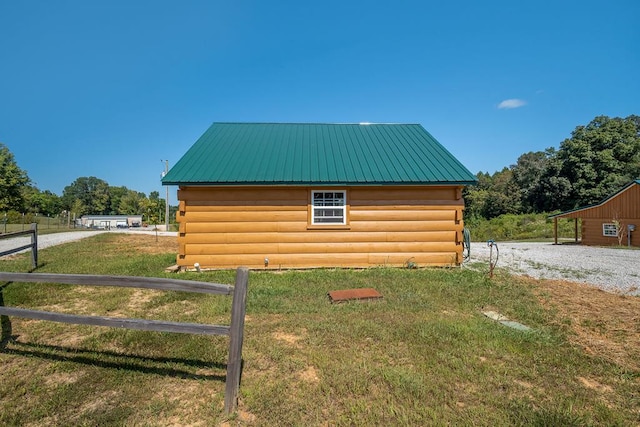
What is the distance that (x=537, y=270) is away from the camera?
9.80 meters

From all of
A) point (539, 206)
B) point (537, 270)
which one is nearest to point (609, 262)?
point (537, 270)

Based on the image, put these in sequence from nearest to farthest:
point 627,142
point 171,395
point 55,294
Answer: point 171,395 < point 55,294 < point 627,142

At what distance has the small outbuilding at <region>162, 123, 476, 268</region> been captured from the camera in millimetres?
9258

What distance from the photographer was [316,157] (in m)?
10.5

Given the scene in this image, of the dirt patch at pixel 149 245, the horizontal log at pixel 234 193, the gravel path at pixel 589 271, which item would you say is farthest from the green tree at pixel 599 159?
the dirt patch at pixel 149 245

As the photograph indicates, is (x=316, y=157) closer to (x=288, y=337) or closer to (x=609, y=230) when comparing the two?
(x=288, y=337)

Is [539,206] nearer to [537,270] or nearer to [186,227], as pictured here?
[537,270]

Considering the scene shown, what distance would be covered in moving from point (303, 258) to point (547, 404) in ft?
23.1

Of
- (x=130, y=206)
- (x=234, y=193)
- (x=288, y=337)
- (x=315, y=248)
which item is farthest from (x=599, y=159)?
(x=130, y=206)

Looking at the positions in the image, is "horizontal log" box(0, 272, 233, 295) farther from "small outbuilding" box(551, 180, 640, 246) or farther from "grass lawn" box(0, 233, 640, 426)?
"small outbuilding" box(551, 180, 640, 246)

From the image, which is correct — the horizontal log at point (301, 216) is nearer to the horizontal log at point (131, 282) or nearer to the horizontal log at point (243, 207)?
the horizontal log at point (243, 207)

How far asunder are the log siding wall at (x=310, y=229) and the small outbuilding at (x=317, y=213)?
3 centimetres

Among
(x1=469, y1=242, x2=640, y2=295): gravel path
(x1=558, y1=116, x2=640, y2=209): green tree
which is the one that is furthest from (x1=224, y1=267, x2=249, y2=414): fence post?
(x1=558, y1=116, x2=640, y2=209): green tree

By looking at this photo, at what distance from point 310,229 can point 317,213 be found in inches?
23.0
